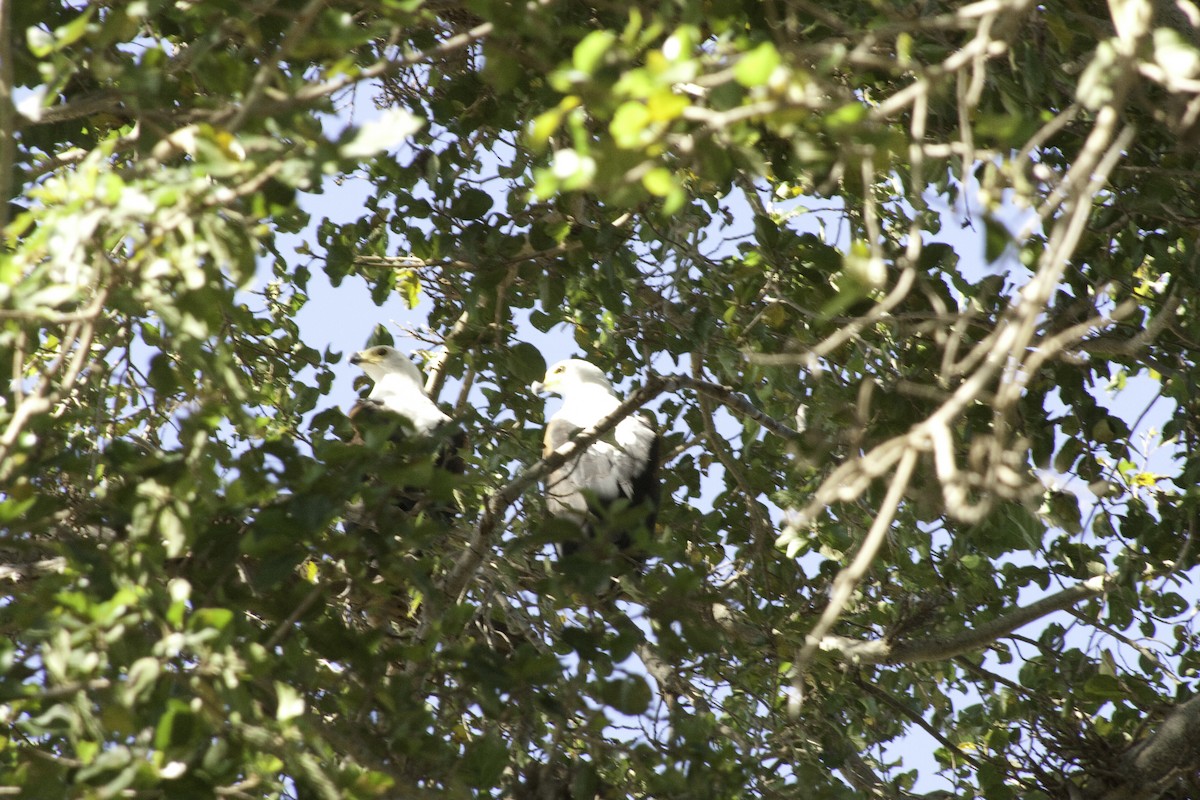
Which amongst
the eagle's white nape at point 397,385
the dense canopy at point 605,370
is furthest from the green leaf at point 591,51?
the eagle's white nape at point 397,385

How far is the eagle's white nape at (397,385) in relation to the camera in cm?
564

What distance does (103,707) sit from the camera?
1964 millimetres

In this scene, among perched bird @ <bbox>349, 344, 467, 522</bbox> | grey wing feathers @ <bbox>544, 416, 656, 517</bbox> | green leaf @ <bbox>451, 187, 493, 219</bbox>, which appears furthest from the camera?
grey wing feathers @ <bbox>544, 416, 656, 517</bbox>

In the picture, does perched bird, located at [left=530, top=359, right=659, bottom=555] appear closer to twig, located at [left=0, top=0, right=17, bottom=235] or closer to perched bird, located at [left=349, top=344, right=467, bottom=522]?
perched bird, located at [left=349, top=344, right=467, bottom=522]

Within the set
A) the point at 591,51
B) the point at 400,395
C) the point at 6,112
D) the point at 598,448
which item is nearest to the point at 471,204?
the point at 6,112

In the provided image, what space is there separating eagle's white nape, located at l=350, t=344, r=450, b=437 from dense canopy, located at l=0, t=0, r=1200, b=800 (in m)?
0.58

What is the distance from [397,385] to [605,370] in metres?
1.08

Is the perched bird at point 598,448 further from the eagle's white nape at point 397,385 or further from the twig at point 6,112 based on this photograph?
the twig at point 6,112

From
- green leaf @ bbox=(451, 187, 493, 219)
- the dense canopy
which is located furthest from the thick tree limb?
green leaf @ bbox=(451, 187, 493, 219)

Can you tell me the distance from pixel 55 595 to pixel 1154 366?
2722mm

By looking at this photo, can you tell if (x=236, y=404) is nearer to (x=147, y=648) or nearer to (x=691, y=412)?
(x=147, y=648)

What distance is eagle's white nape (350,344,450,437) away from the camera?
222 inches

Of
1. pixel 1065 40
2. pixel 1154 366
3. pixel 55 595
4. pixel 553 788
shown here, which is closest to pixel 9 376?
pixel 55 595

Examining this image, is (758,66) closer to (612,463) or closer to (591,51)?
(591,51)
